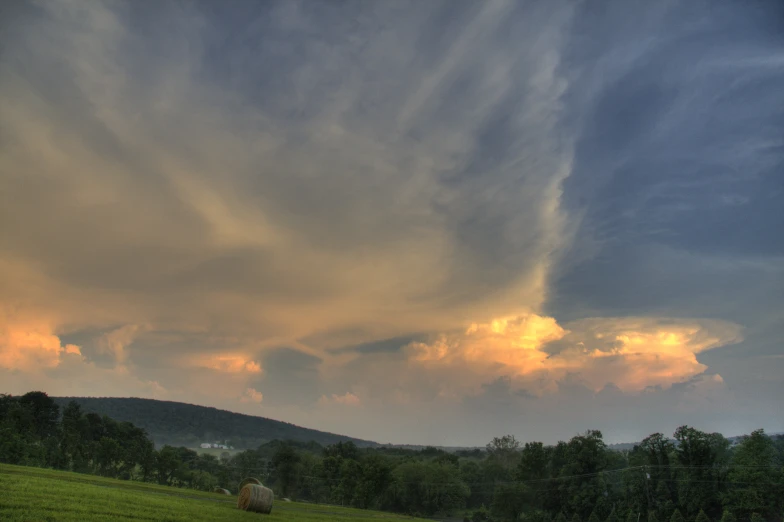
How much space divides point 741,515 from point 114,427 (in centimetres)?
13992

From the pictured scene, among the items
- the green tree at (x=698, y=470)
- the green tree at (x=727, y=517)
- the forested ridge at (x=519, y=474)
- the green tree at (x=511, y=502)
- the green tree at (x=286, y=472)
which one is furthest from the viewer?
the green tree at (x=286, y=472)

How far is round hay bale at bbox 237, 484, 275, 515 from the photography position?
4188 cm

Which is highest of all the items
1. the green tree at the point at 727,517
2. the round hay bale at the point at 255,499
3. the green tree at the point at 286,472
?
the round hay bale at the point at 255,499

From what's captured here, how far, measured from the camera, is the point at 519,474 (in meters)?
126

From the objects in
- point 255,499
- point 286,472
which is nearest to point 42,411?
point 286,472

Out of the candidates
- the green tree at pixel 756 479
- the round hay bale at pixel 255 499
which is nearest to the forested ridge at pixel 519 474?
the green tree at pixel 756 479

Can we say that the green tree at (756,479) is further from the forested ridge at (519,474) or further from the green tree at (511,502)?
the green tree at (511,502)

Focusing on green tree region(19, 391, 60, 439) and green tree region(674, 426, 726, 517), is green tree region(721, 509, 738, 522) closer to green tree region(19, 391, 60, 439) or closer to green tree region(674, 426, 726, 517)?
green tree region(674, 426, 726, 517)

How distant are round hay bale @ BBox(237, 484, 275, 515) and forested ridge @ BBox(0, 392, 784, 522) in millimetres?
59114

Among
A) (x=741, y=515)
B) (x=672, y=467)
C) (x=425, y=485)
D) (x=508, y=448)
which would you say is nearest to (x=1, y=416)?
(x=425, y=485)

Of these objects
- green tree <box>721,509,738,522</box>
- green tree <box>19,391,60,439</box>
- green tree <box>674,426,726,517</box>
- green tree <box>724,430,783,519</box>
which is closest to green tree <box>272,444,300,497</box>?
green tree <box>19,391,60,439</box>

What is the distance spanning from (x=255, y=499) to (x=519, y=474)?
9962 centimetres

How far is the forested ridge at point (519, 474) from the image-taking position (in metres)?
89.4

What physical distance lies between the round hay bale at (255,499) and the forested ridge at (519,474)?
59.1 m
